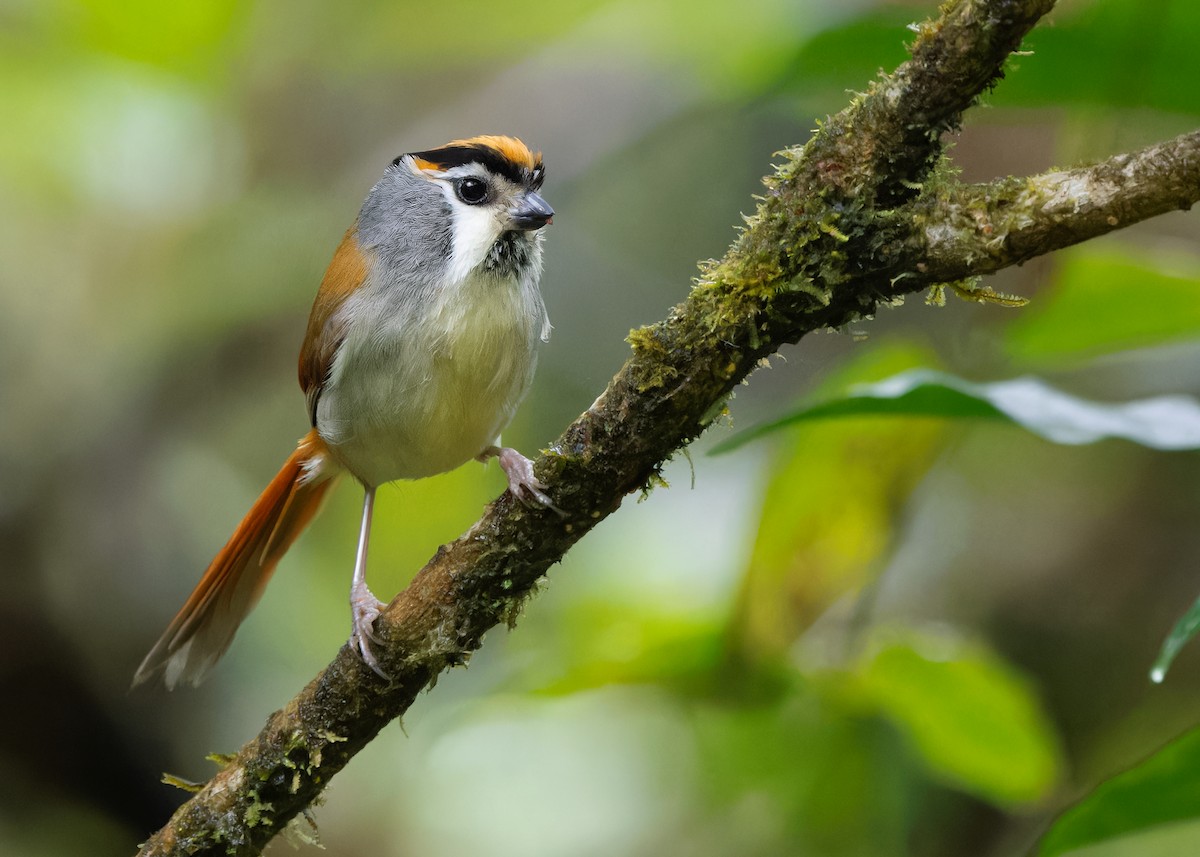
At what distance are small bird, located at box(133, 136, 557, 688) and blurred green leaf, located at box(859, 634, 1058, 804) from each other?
882mm

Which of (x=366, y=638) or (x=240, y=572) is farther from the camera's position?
(x=240, y=572)

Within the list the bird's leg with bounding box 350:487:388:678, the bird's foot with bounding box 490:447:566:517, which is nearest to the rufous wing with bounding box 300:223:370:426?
the bird's leg with bounding box 350:487:388:678

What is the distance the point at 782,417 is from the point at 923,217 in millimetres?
414

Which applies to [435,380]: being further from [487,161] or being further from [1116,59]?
[1116,59]

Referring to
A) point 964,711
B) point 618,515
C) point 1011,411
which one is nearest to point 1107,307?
point 1011,411

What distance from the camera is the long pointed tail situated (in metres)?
2.50

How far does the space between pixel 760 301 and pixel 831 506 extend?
1058 mm

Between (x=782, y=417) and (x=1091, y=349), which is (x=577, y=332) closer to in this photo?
(x=1091, y=349)

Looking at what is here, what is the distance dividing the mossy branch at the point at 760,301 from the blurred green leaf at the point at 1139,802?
2.17 ft

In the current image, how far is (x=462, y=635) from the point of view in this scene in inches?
66.8

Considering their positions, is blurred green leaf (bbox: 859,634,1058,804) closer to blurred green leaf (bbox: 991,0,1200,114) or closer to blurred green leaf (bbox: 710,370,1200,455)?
blurred green leaf (bbox: 710,370,1200,455)

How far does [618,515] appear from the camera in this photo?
135 inches

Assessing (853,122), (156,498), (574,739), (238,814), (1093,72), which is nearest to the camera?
(853,122)

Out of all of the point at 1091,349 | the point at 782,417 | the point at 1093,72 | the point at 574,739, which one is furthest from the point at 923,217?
the point at 574,739
